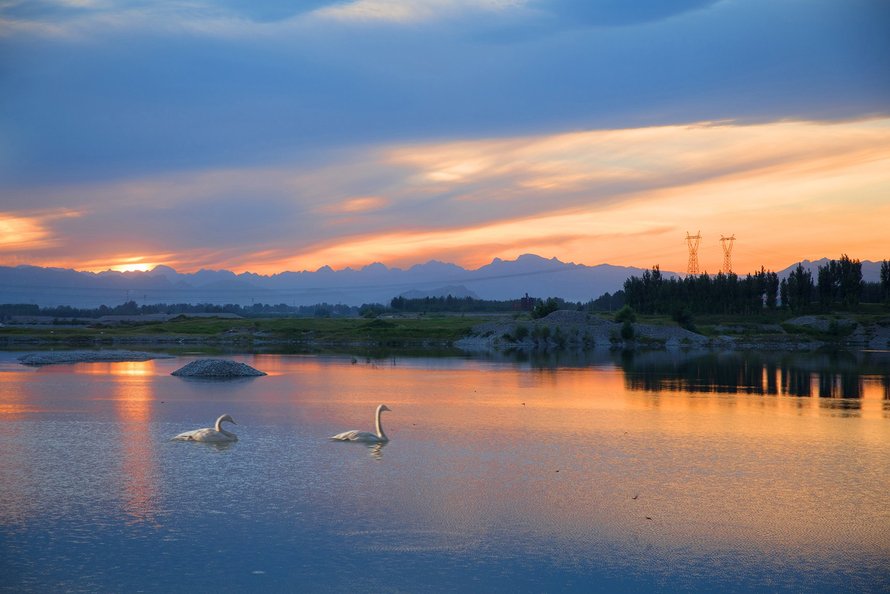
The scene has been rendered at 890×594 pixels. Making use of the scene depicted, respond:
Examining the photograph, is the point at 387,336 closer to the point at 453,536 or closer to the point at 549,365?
the point at 549,365

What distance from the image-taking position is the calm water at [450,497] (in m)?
11.7

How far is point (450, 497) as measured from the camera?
16.0 metres

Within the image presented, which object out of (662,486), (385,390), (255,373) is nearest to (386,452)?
(662,486)

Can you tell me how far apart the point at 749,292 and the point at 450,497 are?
430ft

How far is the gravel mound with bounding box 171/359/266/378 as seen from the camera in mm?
46594

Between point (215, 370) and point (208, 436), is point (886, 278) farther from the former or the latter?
point (208, 436)

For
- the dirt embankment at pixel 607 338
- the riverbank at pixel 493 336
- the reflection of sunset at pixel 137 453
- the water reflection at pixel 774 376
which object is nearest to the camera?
the reflection of sunset at pixel 137 453

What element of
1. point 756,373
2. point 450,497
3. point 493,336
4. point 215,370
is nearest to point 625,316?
point 493,336

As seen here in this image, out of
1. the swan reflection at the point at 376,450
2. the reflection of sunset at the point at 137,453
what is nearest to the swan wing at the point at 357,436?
the swan reflection at the point at 376,450

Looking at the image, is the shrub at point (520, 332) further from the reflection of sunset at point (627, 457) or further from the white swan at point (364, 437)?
the white swan at point (364, 437)

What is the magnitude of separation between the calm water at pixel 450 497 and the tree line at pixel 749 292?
106423 millimetres

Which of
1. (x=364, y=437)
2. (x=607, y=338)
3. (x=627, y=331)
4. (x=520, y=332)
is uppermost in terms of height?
(x=627, y=331)

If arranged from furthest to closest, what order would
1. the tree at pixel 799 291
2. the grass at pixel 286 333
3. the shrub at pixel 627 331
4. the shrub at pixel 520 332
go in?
1. the tree at pixel 799 291
2. the grass at pixel 286 333
3. the shrub at pixel 627 331
4. the shrub at pixel 520 332

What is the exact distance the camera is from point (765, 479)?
18062mm
